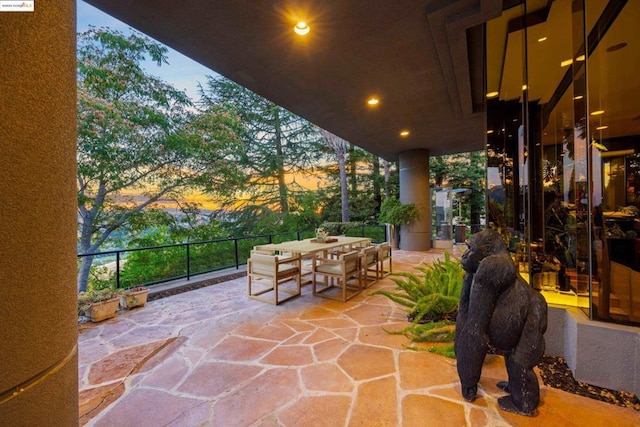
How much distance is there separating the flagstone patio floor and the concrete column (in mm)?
1174

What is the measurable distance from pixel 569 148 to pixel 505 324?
1822mm

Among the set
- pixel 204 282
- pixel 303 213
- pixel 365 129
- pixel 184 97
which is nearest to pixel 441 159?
pixel 303 213

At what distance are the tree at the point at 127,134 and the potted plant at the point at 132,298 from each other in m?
2.56

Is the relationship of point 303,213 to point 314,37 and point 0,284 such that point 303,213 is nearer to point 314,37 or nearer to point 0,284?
point 314,37

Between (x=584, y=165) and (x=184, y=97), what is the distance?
723cm

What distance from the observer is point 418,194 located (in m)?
8.07

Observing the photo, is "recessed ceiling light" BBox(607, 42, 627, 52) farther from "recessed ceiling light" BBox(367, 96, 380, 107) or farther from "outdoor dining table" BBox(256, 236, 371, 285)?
"outdoor dining table" BBox(256, 236, 371, 285)

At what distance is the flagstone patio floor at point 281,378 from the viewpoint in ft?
5.48

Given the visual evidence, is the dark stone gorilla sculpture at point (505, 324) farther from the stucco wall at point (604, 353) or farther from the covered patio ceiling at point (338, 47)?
the covered patio ceiling at point (338, 47)

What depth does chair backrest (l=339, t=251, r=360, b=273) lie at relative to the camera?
382 centimetres

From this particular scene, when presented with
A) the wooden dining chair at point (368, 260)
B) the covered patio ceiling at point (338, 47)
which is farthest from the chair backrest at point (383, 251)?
the covered patio ceiling at point (338, 47)

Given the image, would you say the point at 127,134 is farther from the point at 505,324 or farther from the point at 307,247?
the point at 505,324

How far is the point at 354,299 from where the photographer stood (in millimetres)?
3881

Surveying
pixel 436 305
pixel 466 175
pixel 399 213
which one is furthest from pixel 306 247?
pixel 466 175
